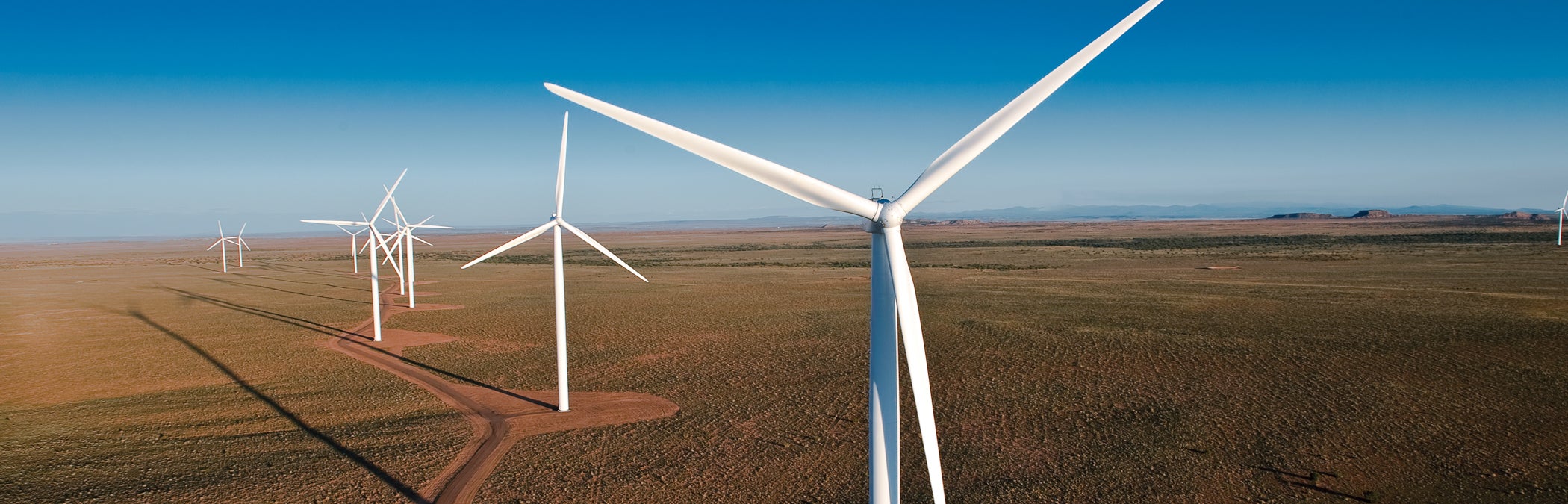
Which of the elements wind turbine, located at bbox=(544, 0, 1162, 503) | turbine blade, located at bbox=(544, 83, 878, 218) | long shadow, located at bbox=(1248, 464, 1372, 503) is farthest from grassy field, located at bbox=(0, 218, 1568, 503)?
turbine blade, located at bbox=(544, 83, 878, 218)

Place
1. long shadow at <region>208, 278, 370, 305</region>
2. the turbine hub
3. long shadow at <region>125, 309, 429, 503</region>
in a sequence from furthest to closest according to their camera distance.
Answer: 1. long shadow at <region>208, 278, 370, 305</region>
2. long shadow at <region>125, 309, 429, 503</region>
3. the turbine hub

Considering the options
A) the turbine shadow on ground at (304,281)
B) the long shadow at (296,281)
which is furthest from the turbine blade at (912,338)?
the long shadow at (296,281)

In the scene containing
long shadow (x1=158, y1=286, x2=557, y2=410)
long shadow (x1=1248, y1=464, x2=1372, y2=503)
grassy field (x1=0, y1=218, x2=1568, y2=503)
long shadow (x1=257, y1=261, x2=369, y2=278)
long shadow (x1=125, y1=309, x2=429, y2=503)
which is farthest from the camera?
long shadow (x1=257, y1=261, x2=369, y2=278)

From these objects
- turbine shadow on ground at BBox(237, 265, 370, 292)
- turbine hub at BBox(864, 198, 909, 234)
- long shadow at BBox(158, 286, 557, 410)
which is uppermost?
turbine hub at BBox(864, 198, 909, 234)

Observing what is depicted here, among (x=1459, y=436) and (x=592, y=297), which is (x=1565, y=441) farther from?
(x=592, y=297)

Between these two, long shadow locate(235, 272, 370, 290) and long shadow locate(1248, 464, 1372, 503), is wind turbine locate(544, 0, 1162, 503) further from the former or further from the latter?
long shadow locate(235, 272, 370, 290)

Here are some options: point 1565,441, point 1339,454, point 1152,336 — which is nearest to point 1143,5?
point 1339,454

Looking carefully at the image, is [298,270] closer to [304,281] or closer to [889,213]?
[304,281]
